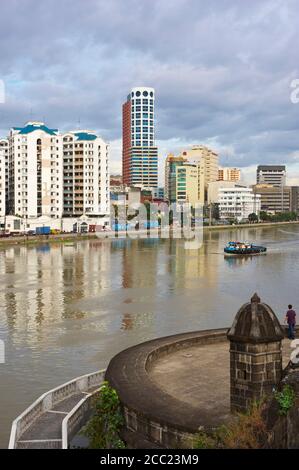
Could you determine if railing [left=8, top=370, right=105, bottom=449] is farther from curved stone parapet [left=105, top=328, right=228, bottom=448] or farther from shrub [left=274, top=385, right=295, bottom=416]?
shrub [left=274, top=385, right=295, bottom=416]

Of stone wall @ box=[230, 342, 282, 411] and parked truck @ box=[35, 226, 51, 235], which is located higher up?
parked truck @ box=[35, 226, 51, 235]

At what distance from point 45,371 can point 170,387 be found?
10.6 metres

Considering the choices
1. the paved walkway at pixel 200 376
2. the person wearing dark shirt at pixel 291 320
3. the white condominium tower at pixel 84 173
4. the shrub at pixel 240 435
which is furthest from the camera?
the white condominium tower at pixel 84 173

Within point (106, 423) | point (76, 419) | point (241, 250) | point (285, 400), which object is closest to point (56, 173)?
point (241, 250)

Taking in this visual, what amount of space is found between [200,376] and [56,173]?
111704 millimetres

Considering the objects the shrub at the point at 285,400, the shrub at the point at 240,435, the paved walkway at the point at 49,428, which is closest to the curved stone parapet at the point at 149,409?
the shrub at the point at 240,435

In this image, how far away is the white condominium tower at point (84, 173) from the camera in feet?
418

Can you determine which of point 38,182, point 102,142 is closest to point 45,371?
point 38,182

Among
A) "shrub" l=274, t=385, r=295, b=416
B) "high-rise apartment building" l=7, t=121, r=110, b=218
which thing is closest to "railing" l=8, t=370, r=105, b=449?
"shrub" l=274, t=385, r=295, b=416

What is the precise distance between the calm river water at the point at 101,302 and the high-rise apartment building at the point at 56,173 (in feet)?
140

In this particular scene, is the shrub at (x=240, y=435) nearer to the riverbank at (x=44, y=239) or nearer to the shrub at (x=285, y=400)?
the shrub at (x=285, y=400)

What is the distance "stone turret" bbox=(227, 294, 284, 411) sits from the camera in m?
11.5

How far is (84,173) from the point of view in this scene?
12706 centimetres

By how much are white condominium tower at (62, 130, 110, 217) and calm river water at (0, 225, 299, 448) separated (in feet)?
162
